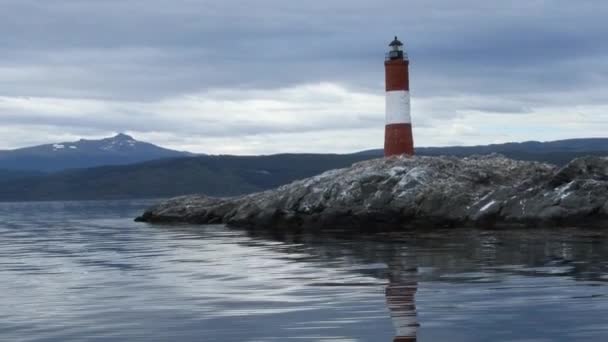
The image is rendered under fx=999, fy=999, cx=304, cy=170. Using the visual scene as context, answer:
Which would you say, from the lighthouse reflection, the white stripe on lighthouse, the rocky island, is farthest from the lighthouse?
the lighthouse reflection

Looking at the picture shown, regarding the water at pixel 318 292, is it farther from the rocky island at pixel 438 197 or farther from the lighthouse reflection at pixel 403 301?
the rocky island at pixel 438 197

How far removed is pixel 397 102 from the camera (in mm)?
51750

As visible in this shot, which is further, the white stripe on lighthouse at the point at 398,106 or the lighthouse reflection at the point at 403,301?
the white stripe on lighthouse at the point at 398,106

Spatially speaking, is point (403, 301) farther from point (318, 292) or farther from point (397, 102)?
point (397, 102)

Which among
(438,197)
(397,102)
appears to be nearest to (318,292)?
(438,197)

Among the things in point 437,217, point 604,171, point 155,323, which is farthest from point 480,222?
point 155,323

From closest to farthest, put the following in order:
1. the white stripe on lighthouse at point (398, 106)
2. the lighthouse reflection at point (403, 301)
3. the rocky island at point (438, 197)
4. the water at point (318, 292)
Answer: the lighthouse reflection at point (403, 301)
the water at point (318, 292)
the rocky island at point (438, 197)
the white stripe on lighthouse at point (398, 106)

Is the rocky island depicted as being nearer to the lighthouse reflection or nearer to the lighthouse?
the lighthouse

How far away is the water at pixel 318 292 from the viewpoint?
12.7m

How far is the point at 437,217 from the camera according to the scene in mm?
41594

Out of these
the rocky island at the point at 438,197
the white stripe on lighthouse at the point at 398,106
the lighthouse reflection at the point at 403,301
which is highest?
the white stripe on lighthouse at the point at 398,106

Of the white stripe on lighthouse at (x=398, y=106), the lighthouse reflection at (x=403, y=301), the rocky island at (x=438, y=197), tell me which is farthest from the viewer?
the white stripe on lighthouse at (x=398, y=106)

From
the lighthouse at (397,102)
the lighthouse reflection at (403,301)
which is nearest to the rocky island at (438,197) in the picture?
A: the lighthouse at (397,102)

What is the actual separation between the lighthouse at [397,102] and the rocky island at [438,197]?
367cm
